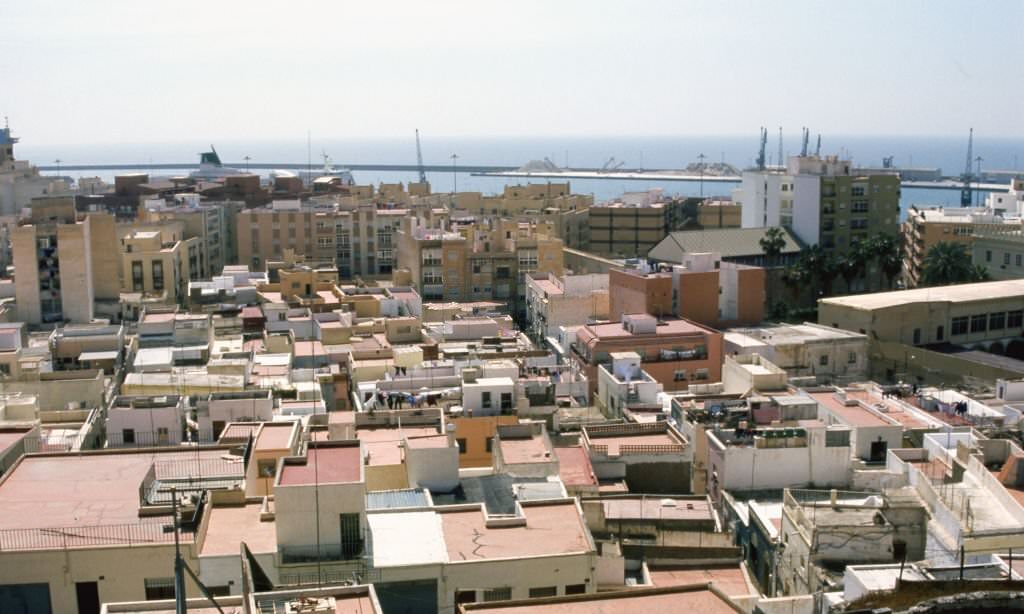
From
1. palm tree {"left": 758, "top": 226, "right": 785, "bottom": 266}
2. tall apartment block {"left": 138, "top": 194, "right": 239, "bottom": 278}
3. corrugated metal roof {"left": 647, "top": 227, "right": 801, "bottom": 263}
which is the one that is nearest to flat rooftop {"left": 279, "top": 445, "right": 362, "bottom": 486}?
corrugated metal roof {"left": 647, "top": 227, "right": 801, "bottom": 263}

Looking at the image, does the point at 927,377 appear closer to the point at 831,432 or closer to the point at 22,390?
the point at 831,432

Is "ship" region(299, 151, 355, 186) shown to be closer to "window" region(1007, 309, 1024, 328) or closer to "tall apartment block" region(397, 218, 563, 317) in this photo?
"tall apartment block" region(397, 218, 563, 317)

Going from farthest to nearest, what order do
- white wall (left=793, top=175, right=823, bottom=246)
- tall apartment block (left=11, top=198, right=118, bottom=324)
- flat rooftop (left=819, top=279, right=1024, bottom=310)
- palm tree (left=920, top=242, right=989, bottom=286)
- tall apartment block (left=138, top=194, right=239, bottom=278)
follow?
tall apartment block (left=138, top=194, right=239, bottom=278) → white wall (left=793, top=175, right=823, bottom=246) → palm tree (left=920, top=242, right=989, bottom=286) → flat rooftop (left=819, top=279, right=1024, bottom=310) → tall apartment block (left=11, top=198, right=118, bottom=324)

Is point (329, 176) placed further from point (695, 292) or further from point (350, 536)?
point (350, 536)

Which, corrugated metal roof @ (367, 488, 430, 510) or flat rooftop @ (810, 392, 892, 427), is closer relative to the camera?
corrugated metal roof @ (367, 488, 430, 510)

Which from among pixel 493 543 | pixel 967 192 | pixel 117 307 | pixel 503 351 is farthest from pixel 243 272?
pixel 967 192

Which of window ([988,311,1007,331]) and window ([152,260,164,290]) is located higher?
window ([152,260,164,290])

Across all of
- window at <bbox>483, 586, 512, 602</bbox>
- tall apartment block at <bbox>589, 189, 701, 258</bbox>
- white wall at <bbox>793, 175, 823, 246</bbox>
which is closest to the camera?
window at <bbox>483, 586, 512, 602</bbox>
